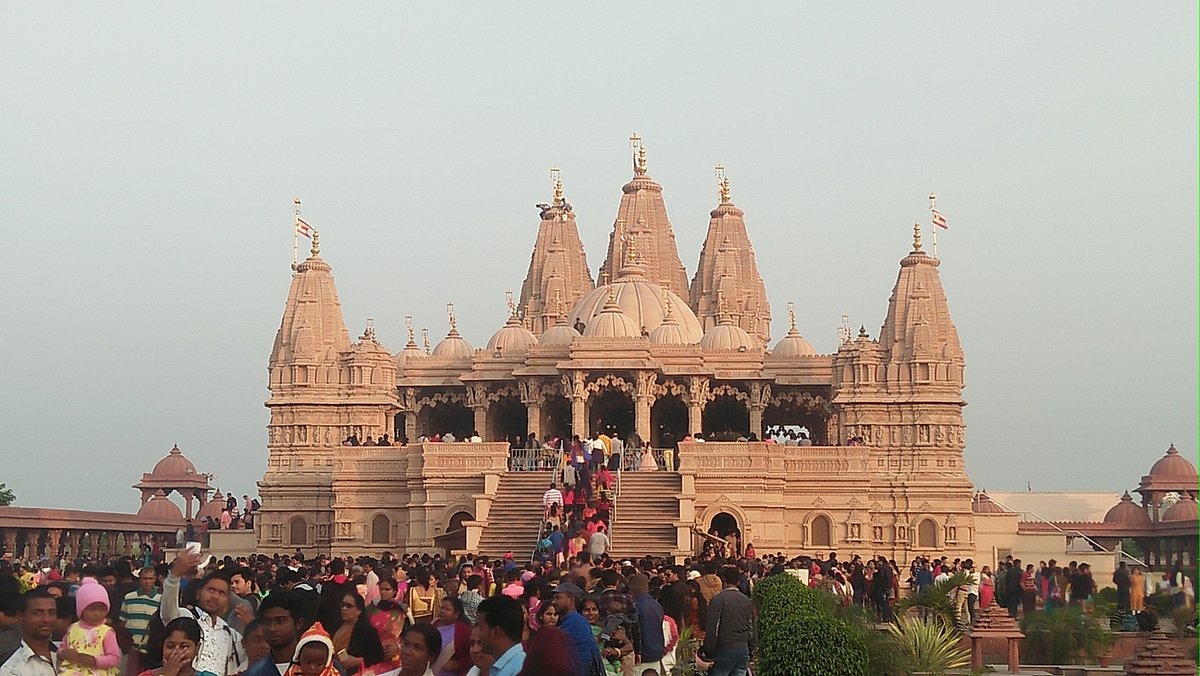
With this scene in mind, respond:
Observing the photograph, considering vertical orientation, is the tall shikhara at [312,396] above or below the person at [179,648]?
above

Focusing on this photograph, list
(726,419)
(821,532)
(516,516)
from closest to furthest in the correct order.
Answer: (516,516) < (821,532) < (726,419)

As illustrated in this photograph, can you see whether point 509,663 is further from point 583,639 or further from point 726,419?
point 726,419

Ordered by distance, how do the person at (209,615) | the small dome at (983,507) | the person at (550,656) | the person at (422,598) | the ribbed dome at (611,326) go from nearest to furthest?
the person at (550,656) < the person at (209,615) < the person at (422,598) < the ribbed dome at (611,326) < the small dome at (983,507)

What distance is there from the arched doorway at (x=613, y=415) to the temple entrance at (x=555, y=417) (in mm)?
919

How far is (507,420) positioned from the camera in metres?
52.6

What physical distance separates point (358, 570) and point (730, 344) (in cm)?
3137

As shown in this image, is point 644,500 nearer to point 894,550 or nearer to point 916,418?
point 894,550

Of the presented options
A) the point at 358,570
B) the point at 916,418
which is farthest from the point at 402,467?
the point at 358,570

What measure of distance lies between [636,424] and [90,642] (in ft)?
121

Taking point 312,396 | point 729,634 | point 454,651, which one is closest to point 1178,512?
point 312,396

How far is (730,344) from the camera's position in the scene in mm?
50844

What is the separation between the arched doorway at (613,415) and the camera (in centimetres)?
5009

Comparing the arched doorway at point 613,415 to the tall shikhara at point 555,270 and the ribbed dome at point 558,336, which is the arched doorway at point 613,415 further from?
the tall shikhara at point 555,270

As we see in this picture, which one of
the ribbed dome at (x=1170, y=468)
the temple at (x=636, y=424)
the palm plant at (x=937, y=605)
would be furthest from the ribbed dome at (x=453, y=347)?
the palm plant at (x=937, y=605)
